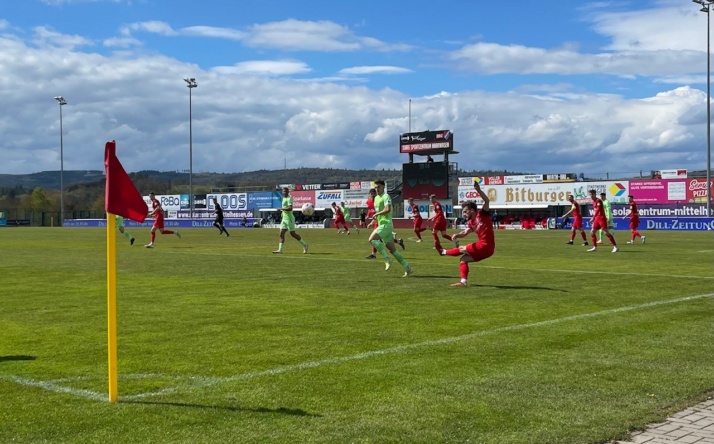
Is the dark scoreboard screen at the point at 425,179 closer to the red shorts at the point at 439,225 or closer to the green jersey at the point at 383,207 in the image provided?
the red shorts at the point at 439,225

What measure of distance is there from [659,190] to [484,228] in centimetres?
6938

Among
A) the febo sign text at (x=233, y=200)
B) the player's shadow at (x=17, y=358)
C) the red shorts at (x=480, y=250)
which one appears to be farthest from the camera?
the febo sign text at (x=233, y=200)

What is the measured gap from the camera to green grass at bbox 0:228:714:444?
18.9ft

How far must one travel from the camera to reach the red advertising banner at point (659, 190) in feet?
252

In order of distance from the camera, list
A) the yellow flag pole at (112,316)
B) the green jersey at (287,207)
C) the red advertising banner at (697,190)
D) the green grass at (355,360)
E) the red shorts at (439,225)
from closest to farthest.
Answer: the green grass at (355,360), the yellow flag pole at (112,316), the green jersey at (287,207), the red shorts at (439,225), the red advertising banner at (697,190)

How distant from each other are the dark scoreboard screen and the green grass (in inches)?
2420

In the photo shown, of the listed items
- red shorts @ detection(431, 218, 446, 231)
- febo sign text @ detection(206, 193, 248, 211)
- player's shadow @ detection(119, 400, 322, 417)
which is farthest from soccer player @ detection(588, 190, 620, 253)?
febo sign text @ detection(206, 193, 248, 211)

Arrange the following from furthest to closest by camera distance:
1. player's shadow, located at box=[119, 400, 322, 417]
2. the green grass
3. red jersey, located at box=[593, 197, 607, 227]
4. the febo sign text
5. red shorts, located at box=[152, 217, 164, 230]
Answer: the febo sign text → red shorts, located at box=[152, 217, 164, 230] → red jersey, located at box=[593, 197, 607, 227] → player's shadow, located at box=[119, 400, 322, 417] → the green grass

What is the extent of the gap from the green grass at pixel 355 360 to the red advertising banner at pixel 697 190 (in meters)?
64.5

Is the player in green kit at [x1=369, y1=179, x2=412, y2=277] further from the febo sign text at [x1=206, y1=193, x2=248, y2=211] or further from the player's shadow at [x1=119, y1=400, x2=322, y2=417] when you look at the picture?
the febo sign text at [x1=206, y1=193, x2=248, y2=211]

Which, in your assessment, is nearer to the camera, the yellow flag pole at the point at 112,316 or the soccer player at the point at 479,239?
the yellow flag pole at the point at 112,316

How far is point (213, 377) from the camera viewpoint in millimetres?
7250

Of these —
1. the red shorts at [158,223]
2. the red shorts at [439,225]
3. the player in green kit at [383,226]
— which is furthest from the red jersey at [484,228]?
the red shorts at [158,223]

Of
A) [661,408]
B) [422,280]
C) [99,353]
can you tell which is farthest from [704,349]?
[422,280]
